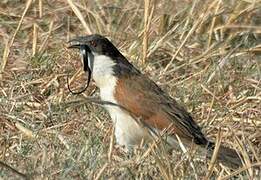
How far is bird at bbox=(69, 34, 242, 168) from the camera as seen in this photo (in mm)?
5141

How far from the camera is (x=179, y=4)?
23.6 ft

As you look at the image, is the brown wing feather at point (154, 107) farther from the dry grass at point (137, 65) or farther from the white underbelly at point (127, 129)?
the dry grass at point (137, 65)

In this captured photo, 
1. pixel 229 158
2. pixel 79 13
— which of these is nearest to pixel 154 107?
pixel 229 158

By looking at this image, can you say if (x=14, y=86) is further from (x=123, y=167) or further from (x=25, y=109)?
(x=123, y=167)

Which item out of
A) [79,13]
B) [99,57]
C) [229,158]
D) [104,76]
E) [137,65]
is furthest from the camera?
[79,13]

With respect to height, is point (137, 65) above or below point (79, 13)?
below

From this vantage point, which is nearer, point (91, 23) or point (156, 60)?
point (156, 60)

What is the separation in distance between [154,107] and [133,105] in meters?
0.11

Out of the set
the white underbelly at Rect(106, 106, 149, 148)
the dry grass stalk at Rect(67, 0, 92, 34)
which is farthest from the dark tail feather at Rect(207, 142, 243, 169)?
the dry grass stalk at Rect(67, 0, 92, 34)

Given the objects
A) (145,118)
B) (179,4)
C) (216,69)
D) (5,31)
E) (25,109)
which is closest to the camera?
(145,118)

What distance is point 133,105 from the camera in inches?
208

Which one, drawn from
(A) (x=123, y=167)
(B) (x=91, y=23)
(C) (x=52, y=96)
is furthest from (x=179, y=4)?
(A) (x=123, y=167)

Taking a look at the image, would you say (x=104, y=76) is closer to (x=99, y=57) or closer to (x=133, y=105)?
(x=99, y=57)

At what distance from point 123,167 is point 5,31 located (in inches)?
101
